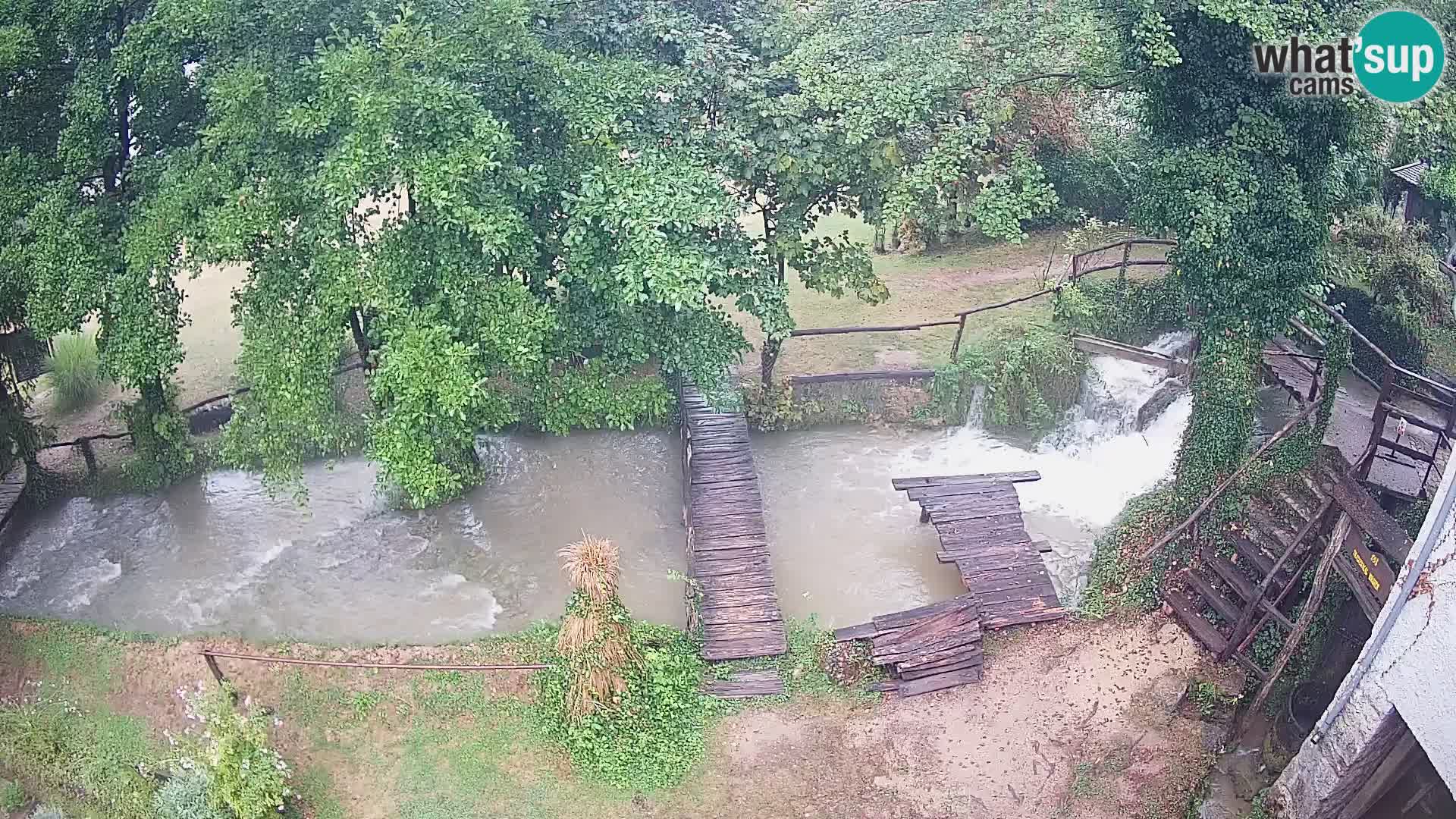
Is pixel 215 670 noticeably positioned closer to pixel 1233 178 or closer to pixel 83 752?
pixel 83 752

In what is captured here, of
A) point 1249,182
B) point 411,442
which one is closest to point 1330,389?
point 1249,182

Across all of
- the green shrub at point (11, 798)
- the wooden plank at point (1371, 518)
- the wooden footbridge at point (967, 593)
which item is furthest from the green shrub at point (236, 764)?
the wooden plank at point (1371, 518)

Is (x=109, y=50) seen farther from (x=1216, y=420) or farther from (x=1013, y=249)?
(x=1013, y=249)

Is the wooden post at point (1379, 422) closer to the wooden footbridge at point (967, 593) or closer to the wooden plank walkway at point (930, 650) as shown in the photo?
the wooden footbridge at point (967, 593)

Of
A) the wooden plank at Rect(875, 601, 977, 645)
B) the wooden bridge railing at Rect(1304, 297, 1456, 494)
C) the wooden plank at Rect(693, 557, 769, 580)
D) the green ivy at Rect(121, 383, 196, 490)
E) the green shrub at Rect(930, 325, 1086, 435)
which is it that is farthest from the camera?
the green shrub at Rect(930, 325, 1086, 435)

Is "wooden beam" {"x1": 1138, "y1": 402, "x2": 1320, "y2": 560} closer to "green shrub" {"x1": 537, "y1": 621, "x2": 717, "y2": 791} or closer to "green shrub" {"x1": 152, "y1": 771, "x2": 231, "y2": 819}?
"green shrub" {"x1": 537, "y1": 621, "x2": 717, "y2": 791}

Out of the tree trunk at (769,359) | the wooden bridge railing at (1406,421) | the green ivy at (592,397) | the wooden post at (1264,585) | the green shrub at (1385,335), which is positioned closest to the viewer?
the wooden bridge railing at (1406,421)

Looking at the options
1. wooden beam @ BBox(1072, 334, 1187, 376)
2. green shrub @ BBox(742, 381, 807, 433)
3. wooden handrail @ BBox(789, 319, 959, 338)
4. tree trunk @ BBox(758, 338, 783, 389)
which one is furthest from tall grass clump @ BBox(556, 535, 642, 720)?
wooden beam @ BBox(1072, 334, 1187, 376)
